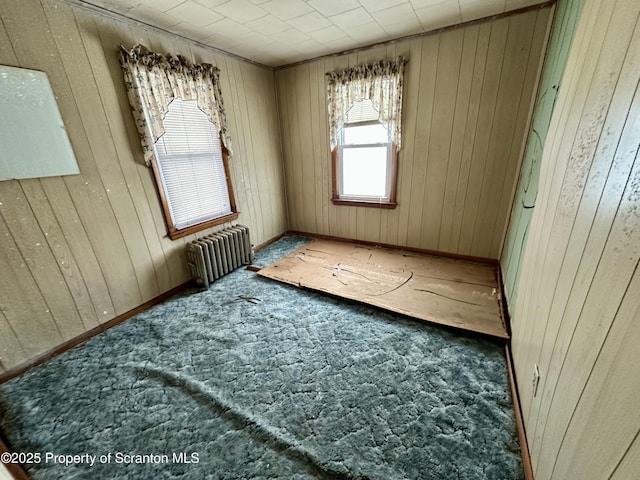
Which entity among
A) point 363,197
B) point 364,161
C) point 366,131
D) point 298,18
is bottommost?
point 363,197

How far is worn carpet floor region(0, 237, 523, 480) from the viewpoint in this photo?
47.9 inches

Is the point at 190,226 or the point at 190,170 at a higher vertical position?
the point at 190,170

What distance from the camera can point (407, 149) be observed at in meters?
3.11

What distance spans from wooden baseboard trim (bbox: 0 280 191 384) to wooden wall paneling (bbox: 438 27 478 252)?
325 centimetres

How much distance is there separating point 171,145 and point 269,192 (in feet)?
5.02

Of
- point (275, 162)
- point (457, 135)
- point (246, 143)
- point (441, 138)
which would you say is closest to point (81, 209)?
point (246, 143)

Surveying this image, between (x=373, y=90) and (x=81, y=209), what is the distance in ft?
10.3

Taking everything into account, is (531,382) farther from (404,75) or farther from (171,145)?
(171,145)

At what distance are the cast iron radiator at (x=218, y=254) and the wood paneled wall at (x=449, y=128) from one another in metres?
1.45

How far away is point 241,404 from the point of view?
1510 mm

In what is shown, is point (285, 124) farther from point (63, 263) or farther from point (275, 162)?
point (63, 263)

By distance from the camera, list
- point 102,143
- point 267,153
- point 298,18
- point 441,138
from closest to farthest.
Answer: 1. point 102,143
2. point 298,18
3. point 441,138
4. point 267,153

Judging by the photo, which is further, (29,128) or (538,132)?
(538,132)

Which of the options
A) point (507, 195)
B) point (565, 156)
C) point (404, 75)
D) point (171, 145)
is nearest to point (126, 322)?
point (171, 145)
